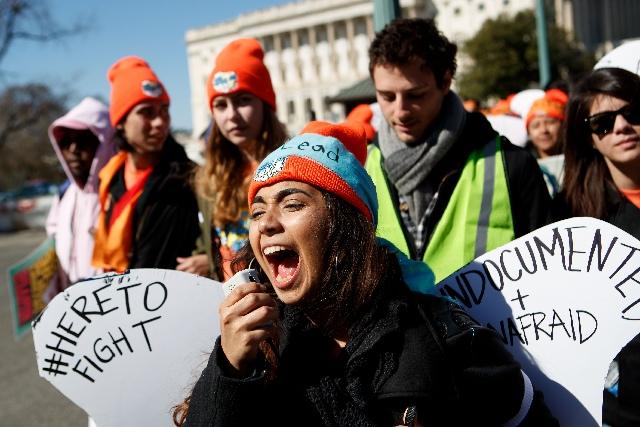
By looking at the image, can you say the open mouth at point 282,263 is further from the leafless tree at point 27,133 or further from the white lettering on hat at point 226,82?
the leafless tree at point 27,133

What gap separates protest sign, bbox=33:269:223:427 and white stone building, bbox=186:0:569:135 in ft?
246

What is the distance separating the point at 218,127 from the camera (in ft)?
10.7

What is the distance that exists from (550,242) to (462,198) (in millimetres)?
680

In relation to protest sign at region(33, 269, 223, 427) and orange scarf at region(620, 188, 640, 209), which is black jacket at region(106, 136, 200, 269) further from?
orange scarf at region(620, 188, 640, 209)

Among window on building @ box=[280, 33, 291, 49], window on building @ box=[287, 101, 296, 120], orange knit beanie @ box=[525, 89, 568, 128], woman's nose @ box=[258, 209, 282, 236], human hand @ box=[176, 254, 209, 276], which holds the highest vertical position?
window on building @ box=[280, 33, 291, 49]

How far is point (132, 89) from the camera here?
142 inches

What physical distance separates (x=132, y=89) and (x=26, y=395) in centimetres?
336

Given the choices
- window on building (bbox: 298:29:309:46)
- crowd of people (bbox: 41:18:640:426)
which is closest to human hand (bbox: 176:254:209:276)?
crowd of people (bbox: 41:18:640:426)

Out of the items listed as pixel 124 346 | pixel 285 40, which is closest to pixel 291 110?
pixel 285 40

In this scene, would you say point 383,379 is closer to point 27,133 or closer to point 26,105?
point 26,105

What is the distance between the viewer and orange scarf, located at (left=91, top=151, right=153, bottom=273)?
10.9 ft

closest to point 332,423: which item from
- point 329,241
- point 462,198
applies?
point 329,241

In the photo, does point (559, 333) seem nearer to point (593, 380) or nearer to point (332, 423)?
point (593, 380)

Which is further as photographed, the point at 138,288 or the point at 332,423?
the point at 138,288
